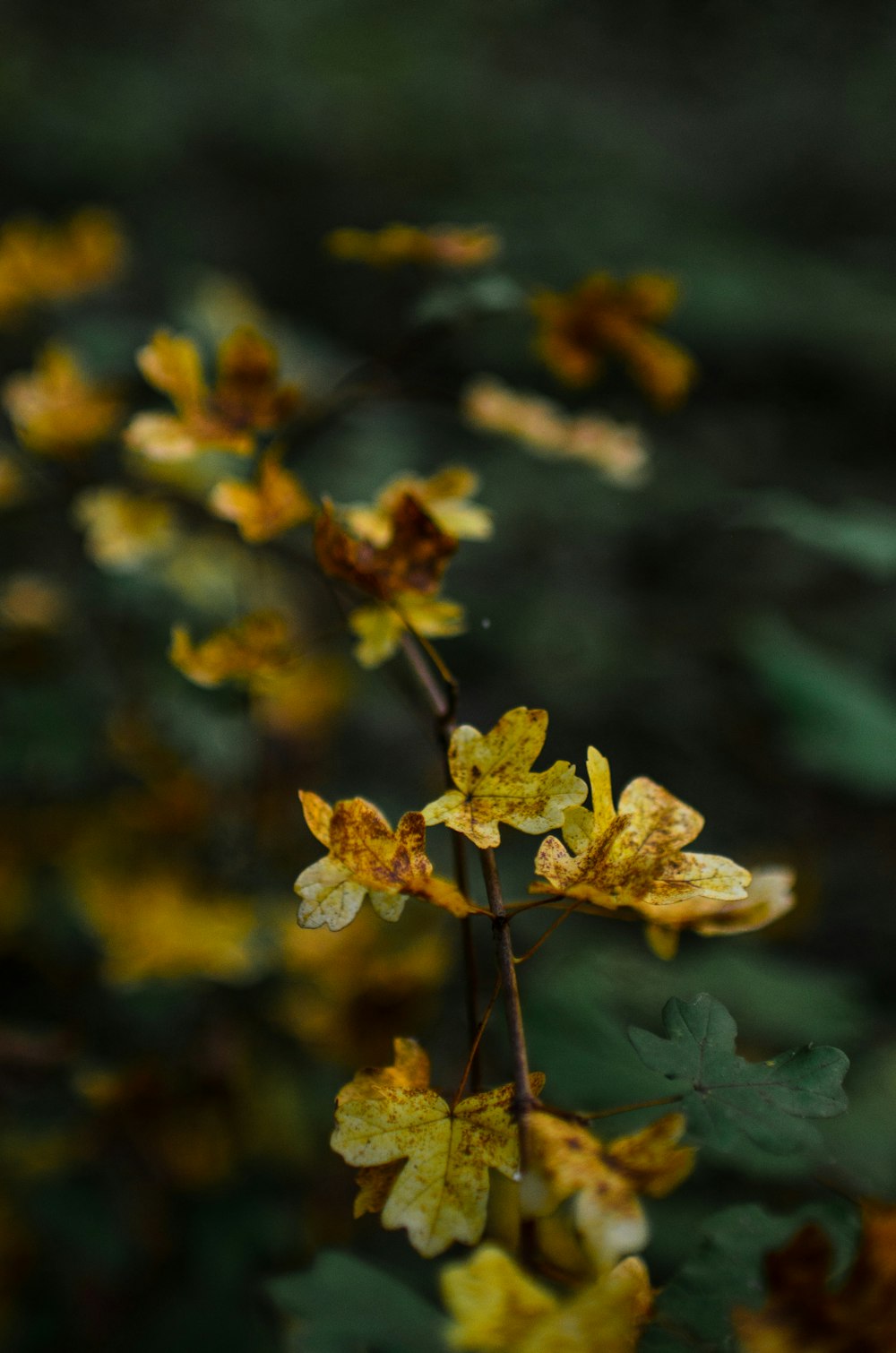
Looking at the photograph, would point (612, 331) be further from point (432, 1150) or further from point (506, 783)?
point (432, 1150)

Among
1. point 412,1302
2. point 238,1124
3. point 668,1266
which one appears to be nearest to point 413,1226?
point 412,1302

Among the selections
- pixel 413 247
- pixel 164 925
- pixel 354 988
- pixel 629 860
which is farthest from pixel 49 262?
pixel 629 860

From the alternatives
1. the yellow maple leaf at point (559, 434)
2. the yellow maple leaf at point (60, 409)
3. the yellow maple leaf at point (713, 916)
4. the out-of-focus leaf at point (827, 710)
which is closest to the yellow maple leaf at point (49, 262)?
the yellow maple leaf at point (60, 409)

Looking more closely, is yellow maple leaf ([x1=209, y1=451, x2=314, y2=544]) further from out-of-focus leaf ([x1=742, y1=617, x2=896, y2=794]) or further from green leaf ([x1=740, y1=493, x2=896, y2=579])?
out-of-focus leaf ([x1=742, y1=617, x2=896, y2=794])

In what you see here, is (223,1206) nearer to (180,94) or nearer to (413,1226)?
(413,1226)

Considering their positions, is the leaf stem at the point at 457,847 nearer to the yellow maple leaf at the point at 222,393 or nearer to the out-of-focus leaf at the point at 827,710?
the yellow maple leaf at the point at 222,393
